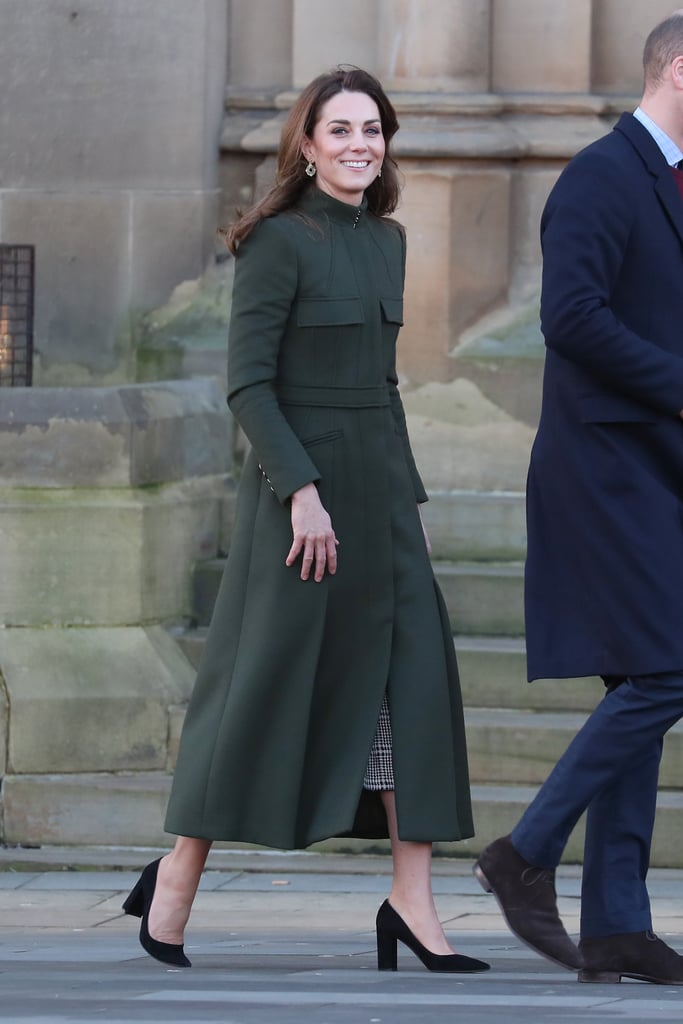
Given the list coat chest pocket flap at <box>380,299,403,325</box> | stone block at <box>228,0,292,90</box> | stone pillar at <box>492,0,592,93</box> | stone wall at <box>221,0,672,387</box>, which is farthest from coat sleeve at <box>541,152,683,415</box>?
stone block at <box>228,0,292,90</box>

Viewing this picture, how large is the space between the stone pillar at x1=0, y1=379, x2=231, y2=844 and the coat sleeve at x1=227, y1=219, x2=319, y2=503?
219 centimetres

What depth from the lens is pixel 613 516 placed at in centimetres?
443

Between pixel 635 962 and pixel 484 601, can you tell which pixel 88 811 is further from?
pixel 635 962

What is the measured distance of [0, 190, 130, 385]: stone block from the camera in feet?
25.6

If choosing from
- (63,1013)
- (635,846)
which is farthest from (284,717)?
(63,1013)

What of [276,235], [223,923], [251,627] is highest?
[276,235]

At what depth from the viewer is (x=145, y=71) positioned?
7.73 m

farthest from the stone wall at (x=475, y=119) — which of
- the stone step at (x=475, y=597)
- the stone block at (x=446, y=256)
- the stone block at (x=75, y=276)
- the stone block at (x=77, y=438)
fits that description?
the stone block at (x=77, y=438)

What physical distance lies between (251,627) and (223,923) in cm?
125

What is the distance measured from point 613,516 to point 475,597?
8.92 ft

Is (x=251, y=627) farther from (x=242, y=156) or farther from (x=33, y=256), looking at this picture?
(x=242, y=156)

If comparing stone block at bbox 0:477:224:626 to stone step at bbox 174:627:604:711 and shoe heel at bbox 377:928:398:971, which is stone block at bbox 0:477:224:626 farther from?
shoe heel at bbox 377:928:398:971

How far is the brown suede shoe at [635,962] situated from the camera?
4.46 meters

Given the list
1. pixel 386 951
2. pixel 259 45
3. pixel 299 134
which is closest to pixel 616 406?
pixel 299 134
